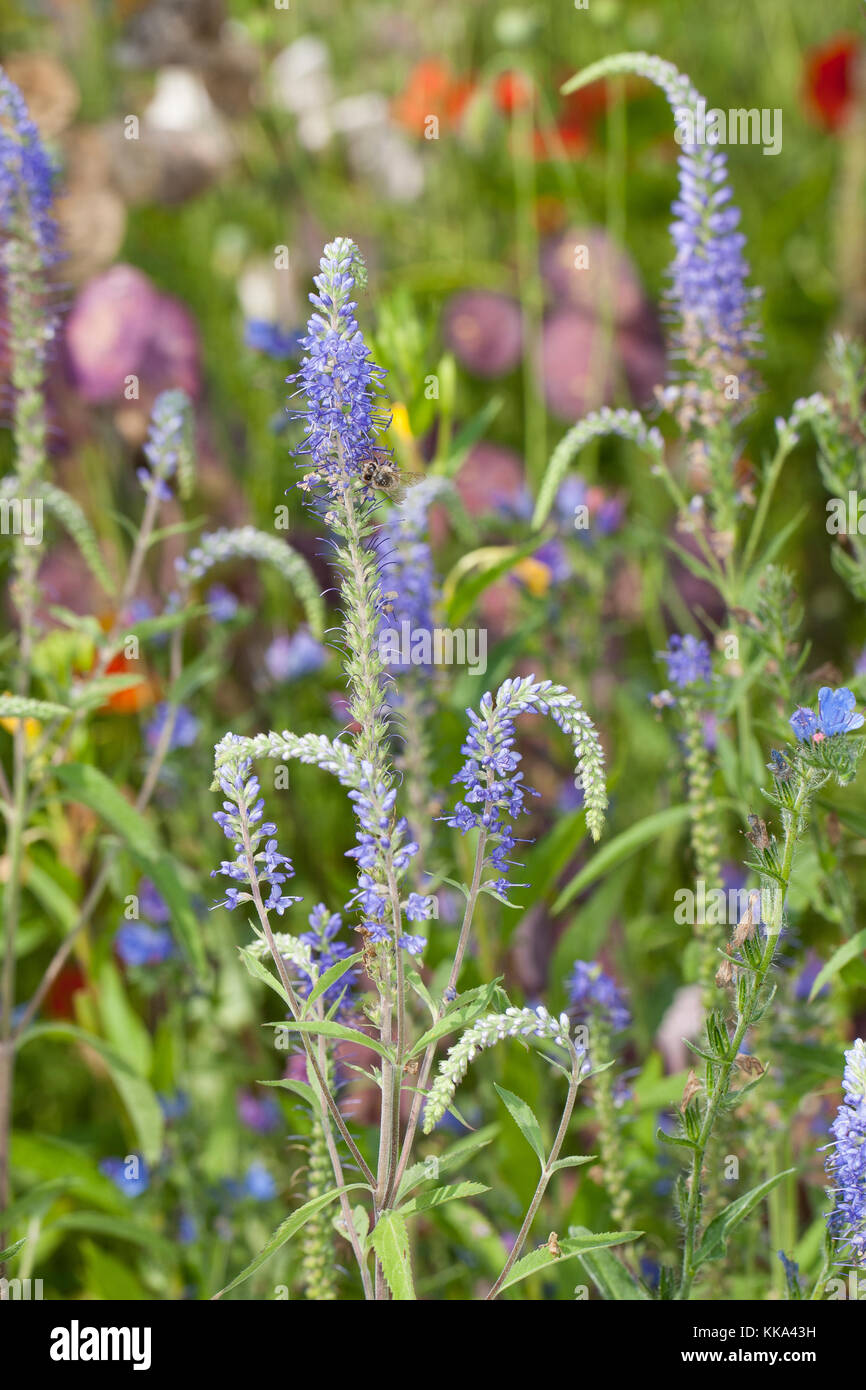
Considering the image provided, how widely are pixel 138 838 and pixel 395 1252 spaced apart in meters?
0.52

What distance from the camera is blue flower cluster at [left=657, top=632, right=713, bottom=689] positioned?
4.23ft

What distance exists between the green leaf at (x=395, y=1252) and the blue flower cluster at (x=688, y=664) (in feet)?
1.95

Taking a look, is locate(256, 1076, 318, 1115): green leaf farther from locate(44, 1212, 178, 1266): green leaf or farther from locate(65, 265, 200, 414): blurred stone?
locate(65, 265, 200, 414): blurred stone

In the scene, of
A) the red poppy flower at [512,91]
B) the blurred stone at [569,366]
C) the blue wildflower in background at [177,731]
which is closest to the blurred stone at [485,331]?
the blurred stone at [569,366]

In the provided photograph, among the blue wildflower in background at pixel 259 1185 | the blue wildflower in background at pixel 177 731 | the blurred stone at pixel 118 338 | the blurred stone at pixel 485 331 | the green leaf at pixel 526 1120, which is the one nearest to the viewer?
the green leaf at pixel 526 1120

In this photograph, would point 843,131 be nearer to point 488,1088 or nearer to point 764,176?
point 764,176

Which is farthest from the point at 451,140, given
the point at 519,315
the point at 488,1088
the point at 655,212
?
the point at 488,1088

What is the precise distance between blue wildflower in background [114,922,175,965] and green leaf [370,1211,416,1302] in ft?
2.60

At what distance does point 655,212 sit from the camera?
3.00 meters

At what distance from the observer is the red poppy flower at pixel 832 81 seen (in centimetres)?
291

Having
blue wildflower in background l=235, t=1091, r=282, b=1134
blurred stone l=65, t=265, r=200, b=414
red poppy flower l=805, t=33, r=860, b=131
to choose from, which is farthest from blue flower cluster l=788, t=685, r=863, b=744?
red poppy flower l=805, t=33, r=860, b=131

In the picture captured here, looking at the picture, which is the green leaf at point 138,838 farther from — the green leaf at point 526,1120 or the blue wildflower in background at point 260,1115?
the blue wildflower in background at point 260,1115

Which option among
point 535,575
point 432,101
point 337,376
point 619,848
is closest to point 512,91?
point 432,101

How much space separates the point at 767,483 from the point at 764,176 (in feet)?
7.77
